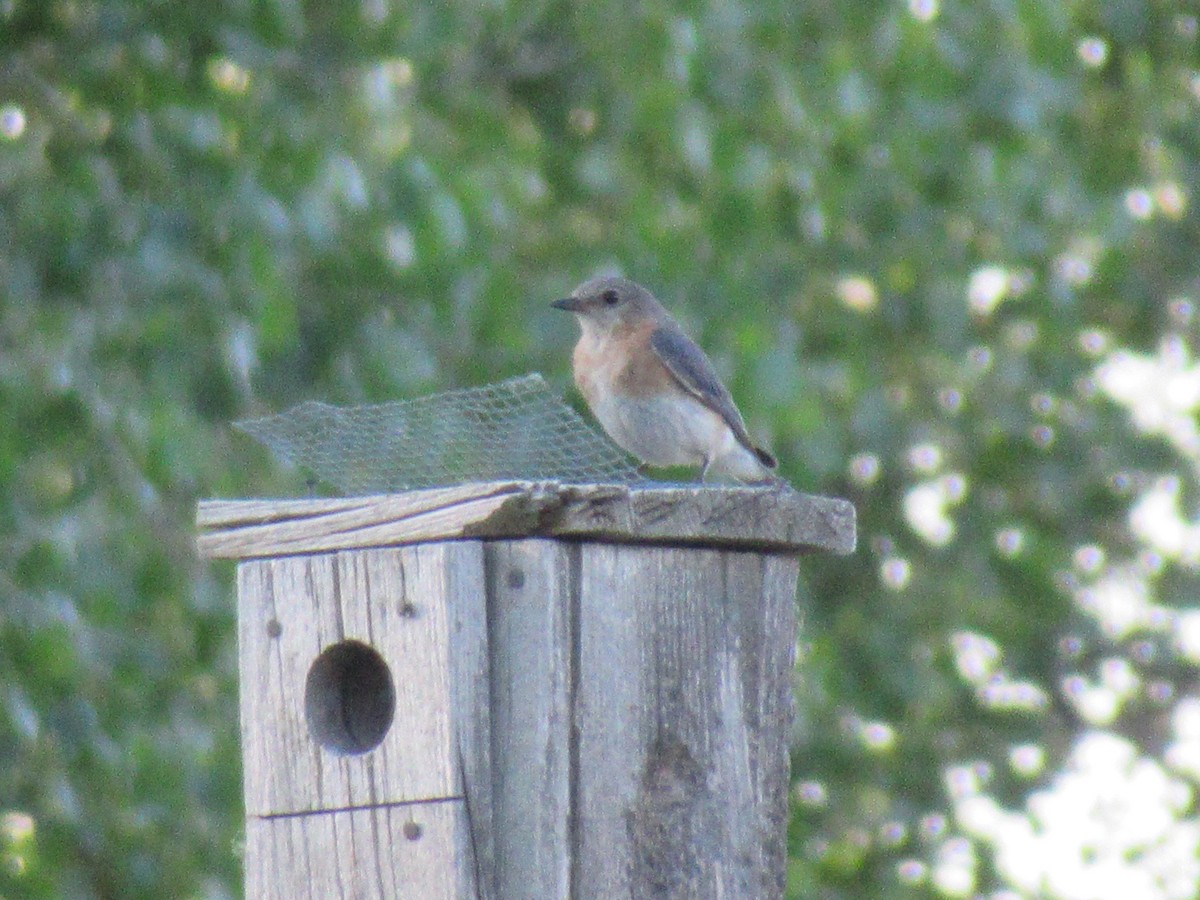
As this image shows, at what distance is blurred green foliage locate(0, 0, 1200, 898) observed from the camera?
506cm

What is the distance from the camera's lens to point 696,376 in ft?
17.1

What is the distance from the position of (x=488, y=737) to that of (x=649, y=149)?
438cm

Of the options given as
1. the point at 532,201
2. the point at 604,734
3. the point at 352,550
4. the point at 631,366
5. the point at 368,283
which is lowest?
the point at 604,734

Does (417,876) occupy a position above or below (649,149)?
below

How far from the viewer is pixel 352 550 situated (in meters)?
2.89

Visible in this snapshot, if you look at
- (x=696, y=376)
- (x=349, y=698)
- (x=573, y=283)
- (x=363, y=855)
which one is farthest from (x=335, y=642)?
(x=573, y=283)

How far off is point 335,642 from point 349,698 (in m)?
0.18

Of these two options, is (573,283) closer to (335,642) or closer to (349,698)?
(349,698)

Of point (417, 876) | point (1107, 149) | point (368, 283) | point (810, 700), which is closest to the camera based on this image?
point (417, 876)

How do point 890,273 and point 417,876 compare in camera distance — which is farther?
point 890,273

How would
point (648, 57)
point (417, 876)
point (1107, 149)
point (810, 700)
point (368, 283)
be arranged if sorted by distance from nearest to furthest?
point (417, 876), point (368, 283), point (648, 57), point (810, 700), point (1107, 149)

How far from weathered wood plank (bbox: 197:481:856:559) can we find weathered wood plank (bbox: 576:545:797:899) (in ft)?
0.15

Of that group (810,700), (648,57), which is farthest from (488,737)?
(810,700)

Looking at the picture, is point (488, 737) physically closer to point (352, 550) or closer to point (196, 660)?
point (352, 550)
